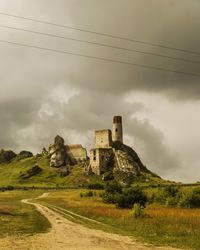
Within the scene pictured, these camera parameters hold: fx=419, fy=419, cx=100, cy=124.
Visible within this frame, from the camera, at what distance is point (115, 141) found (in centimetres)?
17625

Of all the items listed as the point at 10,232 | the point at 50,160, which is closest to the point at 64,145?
the point at 50,160

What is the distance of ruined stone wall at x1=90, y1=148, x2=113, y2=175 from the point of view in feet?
529

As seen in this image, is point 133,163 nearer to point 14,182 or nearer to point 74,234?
point 14,182

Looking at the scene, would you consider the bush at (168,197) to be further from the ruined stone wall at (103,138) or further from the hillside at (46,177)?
the ruined stone wall at (103,138)

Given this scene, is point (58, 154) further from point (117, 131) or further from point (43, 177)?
point (117, 131)

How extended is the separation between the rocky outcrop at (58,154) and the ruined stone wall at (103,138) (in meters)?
18.7

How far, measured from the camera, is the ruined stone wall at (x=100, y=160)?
161 metres

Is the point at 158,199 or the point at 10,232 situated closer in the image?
the point at 10,232

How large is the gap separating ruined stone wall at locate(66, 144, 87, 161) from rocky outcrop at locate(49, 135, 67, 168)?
2.72m

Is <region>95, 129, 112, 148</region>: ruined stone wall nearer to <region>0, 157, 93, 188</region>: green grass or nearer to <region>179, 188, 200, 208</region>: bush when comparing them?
<region>0, 157, 93, 188</region>: green grass

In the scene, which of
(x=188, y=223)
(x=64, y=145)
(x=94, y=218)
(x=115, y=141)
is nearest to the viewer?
(x=188, y=223)

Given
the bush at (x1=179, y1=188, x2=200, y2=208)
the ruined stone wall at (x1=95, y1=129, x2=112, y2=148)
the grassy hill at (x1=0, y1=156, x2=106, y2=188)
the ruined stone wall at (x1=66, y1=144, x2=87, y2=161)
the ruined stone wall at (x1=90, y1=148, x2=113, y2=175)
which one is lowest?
the bush at (x1=179, y1=188, x2=200, y2=208)

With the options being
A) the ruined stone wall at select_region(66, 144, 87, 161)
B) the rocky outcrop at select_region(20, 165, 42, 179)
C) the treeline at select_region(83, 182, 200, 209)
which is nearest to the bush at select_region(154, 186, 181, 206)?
the treeline at select_region(83, 182, 200, 209)

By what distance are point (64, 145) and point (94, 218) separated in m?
150
